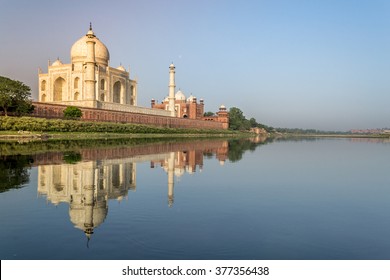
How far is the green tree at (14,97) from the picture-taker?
33062 millimetres

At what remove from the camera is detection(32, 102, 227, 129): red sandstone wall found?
39475 millimetres

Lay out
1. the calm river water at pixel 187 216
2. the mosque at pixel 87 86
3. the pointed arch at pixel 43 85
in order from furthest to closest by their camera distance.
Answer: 1. the pointed arch at pixel 43 85
2. the mosque at pixel 87 86
3. the calm river water at pixel 187 216

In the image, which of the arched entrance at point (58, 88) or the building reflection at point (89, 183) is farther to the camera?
the arched entrance at point (58, 88)

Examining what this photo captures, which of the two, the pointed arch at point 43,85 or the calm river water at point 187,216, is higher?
the pointed arch at point 43,85

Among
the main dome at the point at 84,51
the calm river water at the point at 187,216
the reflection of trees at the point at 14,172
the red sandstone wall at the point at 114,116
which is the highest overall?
the main dome at the point at 84,51

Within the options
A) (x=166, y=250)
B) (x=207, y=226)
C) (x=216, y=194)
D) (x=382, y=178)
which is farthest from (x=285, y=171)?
(x=166, y=250)

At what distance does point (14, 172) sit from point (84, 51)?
42408 millimetres

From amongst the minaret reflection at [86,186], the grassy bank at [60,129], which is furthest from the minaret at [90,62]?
the minaret reflection at [86,186]

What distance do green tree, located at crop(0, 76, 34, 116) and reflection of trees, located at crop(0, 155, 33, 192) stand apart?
19944mm

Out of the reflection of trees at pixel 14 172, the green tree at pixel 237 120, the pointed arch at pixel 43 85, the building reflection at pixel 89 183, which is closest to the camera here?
the building reflection at pixel 89 183

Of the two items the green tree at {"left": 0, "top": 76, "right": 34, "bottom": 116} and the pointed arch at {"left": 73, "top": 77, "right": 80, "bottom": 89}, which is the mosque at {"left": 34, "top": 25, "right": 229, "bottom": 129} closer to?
the pointed arch at {"left": 73, "top": 77, "right": 80, "bottom": 89}

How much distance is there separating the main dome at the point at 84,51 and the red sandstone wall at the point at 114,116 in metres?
8.91

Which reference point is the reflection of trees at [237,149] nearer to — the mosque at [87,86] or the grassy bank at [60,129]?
the grassy bank at [60,129]

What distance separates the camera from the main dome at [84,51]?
5097 cm
